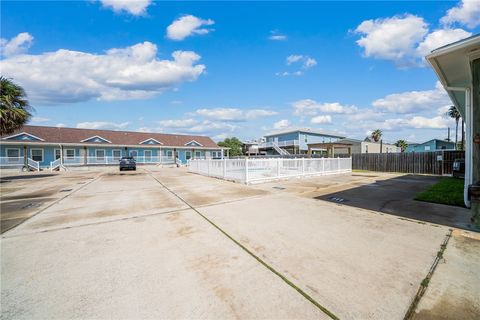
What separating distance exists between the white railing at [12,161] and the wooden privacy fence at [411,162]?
37.8 m

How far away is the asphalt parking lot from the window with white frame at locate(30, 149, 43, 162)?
28.1 metres

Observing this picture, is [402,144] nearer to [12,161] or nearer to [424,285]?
[424,285]

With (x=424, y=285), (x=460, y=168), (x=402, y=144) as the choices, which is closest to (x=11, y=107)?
(x=424, y=285)

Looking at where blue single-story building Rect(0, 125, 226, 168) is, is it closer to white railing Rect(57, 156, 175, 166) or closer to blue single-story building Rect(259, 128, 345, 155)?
white railing Rect(57, 156, 175, 166)

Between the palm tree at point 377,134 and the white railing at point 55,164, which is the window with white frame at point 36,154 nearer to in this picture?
the white railing at point 55,164

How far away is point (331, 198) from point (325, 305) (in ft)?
19.8

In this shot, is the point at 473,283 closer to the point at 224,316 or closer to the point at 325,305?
the point at 325,305

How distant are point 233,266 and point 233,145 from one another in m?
57.8

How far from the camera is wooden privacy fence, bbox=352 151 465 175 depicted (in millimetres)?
16797

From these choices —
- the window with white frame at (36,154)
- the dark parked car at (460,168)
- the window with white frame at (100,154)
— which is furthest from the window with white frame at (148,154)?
the dark parked car at (460,168)

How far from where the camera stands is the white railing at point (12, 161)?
24.4 metres

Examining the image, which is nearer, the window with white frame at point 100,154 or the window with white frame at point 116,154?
the window with white frame at point 100,154

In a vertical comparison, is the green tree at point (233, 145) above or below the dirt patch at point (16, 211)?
above

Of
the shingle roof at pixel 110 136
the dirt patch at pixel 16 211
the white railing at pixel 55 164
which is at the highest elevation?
the shingle roof at pixel 110 136
